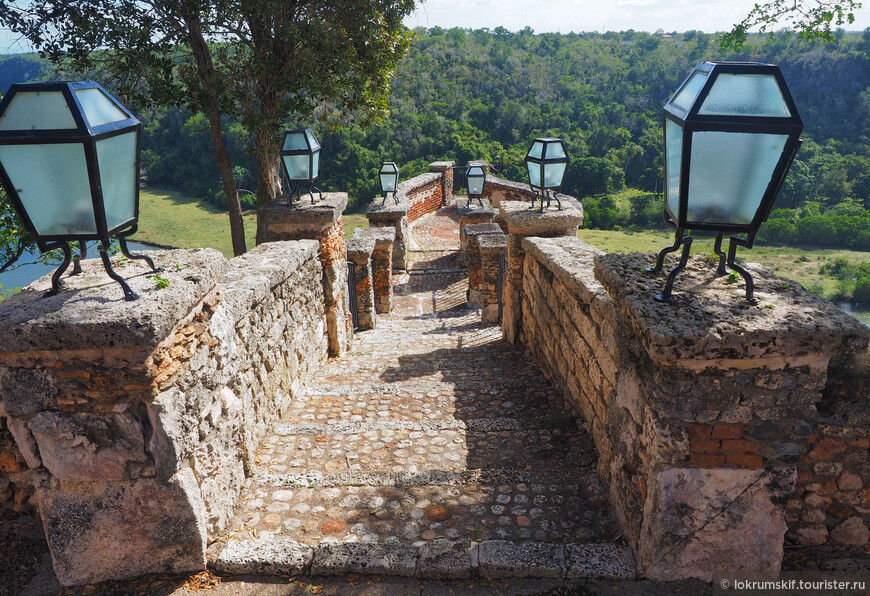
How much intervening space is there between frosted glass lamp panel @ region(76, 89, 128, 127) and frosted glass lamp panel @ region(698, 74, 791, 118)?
6.98 ft

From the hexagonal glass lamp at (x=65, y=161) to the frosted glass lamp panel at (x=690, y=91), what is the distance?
6.86ft

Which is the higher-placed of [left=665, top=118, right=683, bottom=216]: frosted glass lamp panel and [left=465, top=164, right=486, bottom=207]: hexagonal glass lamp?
[left=665, top=118, right=683, bottom=216]: frosted glass lamp panel

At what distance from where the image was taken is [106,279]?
2.18 metres

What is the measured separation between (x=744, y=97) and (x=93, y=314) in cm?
236

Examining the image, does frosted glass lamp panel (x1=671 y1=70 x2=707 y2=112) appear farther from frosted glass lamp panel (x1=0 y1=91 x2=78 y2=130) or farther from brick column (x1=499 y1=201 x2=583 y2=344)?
brick column (x1=499 y1=201 x2=583 y2=344)

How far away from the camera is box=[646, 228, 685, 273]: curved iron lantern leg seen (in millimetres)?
2070

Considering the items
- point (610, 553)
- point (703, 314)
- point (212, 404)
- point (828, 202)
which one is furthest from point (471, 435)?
point (828, 202)

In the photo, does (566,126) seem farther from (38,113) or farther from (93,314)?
(93,314)

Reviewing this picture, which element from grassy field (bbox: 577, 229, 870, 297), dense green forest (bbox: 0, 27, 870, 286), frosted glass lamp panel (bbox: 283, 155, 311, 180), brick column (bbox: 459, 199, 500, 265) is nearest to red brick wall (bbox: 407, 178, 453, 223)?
brick column (bbox: 459, 199, 500, 265)

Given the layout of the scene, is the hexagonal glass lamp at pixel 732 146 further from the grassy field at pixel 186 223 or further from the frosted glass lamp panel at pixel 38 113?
the grassy field at pixel 186 223

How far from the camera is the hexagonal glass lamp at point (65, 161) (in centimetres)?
185

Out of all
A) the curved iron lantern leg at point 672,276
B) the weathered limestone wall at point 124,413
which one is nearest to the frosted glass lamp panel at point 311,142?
the weathered limestone wall at point 124,413

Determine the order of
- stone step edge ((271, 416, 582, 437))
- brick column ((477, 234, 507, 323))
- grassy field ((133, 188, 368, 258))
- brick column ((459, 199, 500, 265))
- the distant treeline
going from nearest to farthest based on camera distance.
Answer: stone step edge ((271, 416, 582, 437)), brick column ((477, 234, 507, 323)), brick column ((459, 199, 500, 265)), grassy field ((133, 188, 368, 258)), the distant treeline

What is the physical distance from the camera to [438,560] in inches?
86.7
